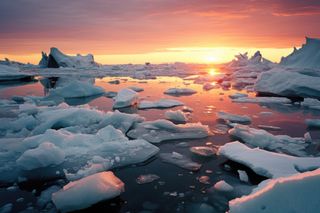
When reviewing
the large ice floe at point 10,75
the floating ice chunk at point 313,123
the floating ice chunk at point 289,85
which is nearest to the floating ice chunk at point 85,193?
the floating ice chunk at point 313,123

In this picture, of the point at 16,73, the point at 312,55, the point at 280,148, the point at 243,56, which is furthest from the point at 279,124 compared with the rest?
the point at 243,56

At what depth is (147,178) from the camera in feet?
11.6

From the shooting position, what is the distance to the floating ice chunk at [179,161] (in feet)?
12.8

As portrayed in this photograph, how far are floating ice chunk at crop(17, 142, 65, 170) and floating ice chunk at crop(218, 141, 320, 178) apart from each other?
106 inches

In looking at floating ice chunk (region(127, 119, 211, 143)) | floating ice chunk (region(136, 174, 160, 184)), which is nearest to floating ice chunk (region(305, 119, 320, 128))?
floating ice chunk (region(127, 119, 211, 143))

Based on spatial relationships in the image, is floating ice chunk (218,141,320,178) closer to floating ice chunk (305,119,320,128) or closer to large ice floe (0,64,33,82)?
floating ice chunk (305,119,320,128)

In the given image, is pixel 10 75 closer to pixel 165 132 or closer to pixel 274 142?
pixel 165 132

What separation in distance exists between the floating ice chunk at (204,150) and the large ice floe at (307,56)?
16.5 metres

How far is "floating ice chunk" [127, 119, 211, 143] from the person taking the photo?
17.5 feet

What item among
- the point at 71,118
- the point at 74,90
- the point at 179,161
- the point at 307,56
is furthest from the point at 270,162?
the point at 307,56

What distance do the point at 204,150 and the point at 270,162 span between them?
122 cm

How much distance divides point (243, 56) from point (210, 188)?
38689mm

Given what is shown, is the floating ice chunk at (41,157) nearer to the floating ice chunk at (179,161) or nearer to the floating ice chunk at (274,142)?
the floating ice chunk at (179,161)

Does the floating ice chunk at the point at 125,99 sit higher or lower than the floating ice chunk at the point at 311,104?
higher
